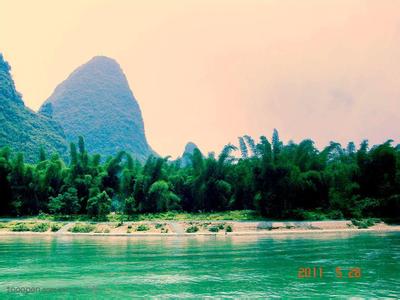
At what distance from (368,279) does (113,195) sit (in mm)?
38591

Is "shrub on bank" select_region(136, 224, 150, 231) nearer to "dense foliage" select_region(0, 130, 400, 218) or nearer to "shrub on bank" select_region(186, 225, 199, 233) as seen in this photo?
"shrub on bank" select_region(186, 225, 199, 233)

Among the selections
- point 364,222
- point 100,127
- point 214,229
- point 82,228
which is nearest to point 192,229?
point 214,229

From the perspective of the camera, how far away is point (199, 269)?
17.9 m

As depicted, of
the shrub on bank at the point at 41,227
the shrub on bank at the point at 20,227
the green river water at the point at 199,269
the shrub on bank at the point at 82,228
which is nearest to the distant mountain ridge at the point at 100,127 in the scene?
the shrub on bank at the point at 20,227

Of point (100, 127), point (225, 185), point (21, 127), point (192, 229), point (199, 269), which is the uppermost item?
point (100, 127)

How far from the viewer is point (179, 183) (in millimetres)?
54531

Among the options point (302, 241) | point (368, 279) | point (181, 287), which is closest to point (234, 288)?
point (181, 287)

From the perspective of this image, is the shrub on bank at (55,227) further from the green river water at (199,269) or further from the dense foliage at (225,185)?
the green river water at (199,269)

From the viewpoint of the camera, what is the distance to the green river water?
44.4ft

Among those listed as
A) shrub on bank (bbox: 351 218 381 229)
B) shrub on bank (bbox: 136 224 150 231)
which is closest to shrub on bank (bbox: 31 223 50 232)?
shrub on bank (bbox: 136 224 150 231)

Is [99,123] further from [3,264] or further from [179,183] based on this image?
[3,264]

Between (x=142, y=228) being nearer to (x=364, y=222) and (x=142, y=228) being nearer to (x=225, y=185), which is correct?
(x=225, y=185)

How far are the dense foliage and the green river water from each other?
13855 mm

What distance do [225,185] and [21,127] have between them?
75985 mm
